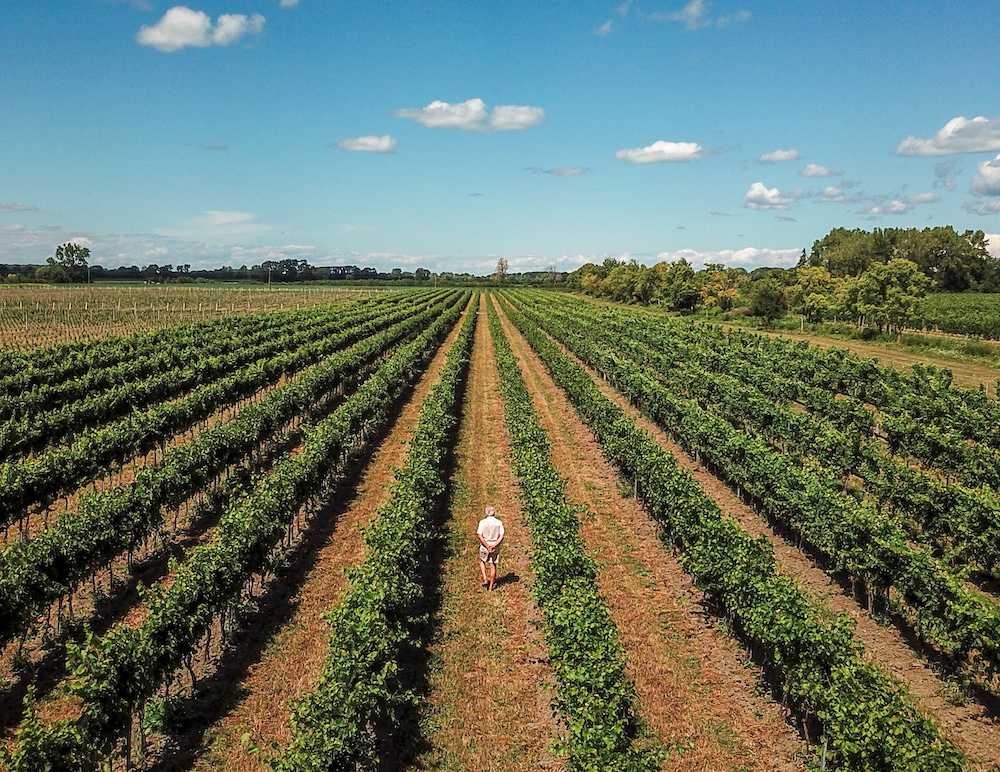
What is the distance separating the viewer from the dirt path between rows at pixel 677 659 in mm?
9281

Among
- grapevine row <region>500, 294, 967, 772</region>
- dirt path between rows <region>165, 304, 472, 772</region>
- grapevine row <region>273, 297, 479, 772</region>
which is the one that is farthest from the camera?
dirt path between rows <region>165, 304, 472, 772</region>

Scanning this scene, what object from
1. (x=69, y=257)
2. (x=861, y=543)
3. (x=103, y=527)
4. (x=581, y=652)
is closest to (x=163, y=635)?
(x=103, y=527)

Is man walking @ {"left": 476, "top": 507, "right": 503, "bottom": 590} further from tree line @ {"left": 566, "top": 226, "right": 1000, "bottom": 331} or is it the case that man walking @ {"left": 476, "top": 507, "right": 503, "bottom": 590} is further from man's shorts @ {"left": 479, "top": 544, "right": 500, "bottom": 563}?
tree line @ {"left": 566, "top": 226, "right": 1000, "bottom": 331}

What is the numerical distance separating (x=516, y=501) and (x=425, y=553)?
15.3 ft

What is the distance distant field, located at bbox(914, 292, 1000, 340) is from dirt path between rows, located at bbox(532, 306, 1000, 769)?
5366cm

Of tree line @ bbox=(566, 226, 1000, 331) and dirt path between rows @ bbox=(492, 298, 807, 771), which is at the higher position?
tree line @ bbox=(566, 226, 1000, 331)

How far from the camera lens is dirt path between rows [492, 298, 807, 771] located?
365 inches

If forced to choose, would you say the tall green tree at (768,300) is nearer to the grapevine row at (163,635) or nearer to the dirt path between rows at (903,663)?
the dirt path between rows at (903,663)

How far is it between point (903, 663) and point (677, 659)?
12.3ft

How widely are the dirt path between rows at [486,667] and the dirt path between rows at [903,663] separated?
5414 millimetres

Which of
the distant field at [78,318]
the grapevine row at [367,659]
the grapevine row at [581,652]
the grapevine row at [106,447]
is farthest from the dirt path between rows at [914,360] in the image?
the distant field at [78,318]

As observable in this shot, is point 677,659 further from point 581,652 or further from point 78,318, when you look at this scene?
point 78,318

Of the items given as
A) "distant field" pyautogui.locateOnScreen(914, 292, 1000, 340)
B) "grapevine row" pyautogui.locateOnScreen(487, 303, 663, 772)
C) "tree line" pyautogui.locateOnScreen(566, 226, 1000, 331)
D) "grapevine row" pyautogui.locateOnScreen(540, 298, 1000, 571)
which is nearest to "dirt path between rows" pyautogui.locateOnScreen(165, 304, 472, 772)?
"grapevine row" pyautogui.locateOnScreen(487, 303, 663, 772)

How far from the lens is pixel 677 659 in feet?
37.3
